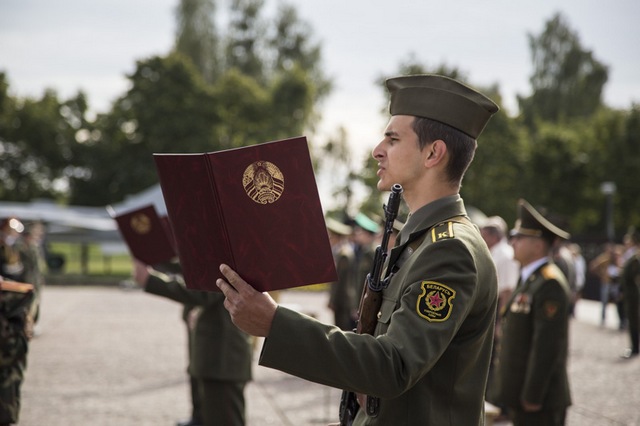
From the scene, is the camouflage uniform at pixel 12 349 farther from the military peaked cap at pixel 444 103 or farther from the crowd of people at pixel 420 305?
the military peaked cap at pixel 444 103

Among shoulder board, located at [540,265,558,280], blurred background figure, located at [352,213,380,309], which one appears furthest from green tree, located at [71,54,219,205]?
shoulder board, located at [540,265,558,280]

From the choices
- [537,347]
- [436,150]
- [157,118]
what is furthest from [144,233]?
[157,118]

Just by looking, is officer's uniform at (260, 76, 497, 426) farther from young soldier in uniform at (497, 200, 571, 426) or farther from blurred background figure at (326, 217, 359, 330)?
blurred background figure at (326, 217, 359, 330)

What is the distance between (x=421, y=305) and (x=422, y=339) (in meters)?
0.09

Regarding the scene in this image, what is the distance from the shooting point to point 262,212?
212 centimetres

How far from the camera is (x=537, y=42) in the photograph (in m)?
51.3

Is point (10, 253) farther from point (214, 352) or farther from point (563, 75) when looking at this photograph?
point (563, 75)

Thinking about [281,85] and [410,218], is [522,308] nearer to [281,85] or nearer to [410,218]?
[410,218]

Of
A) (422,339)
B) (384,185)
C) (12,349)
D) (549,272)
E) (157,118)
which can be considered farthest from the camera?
(157,118)

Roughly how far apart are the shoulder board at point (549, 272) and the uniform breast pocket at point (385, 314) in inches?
123

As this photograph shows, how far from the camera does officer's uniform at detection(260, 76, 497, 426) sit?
2.05 meters

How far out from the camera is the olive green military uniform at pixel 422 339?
205 centimetres

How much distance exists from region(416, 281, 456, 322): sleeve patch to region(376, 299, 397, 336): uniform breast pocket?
196 mm

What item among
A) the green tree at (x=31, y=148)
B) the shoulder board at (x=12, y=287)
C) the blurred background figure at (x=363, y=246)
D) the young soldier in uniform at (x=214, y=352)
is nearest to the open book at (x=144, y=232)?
the young soldier in uniform at (x=214, y=352)
